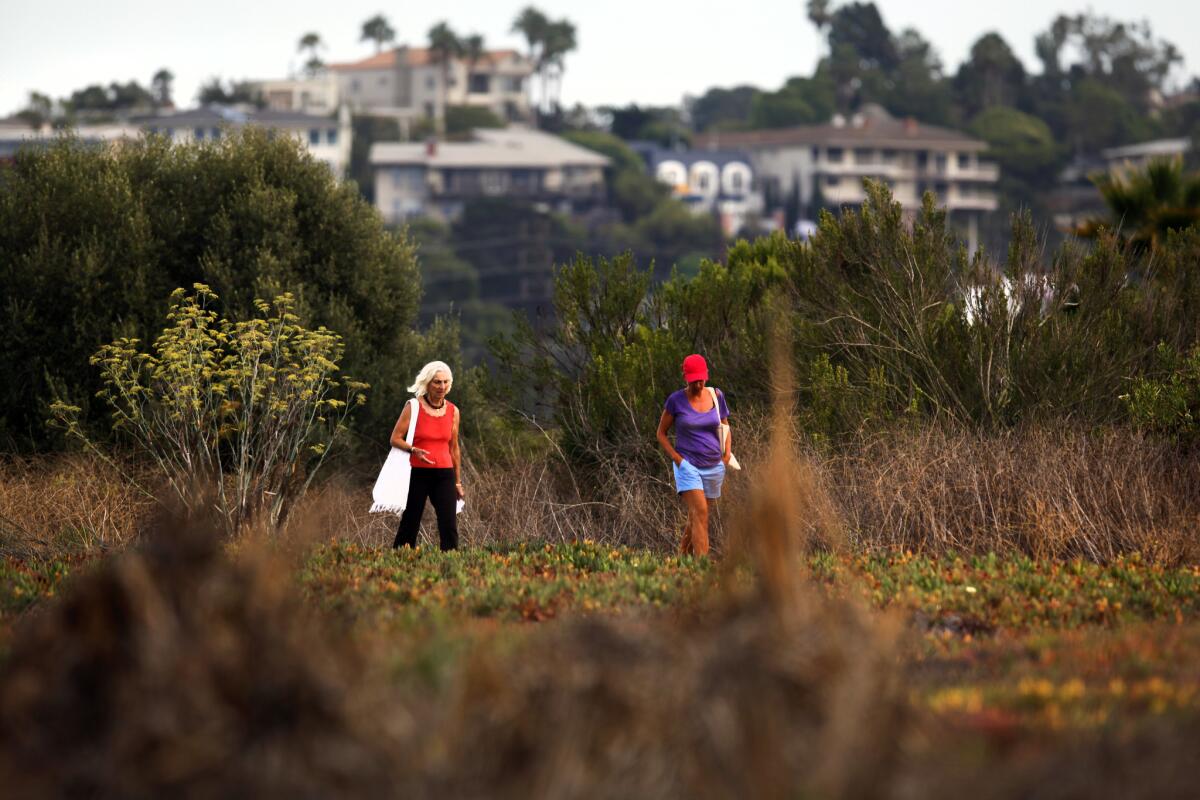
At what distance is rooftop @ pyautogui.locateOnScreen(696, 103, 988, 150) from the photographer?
136m

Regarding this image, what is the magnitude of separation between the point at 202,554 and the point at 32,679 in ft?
2.03

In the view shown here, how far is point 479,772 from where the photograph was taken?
4844mm

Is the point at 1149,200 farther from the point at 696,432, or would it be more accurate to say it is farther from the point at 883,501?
the point at 696,432

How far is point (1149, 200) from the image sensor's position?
949 inches

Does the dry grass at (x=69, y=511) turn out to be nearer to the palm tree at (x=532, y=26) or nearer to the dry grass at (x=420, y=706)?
the dry grass at (x=420, y=706)

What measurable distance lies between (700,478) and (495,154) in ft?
404

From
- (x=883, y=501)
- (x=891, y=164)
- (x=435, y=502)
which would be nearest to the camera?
(x=435, y=502)

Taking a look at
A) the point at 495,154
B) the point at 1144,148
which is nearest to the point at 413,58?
the point at 495,154

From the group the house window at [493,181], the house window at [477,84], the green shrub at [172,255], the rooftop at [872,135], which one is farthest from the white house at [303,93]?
the green shrub at [172,255]

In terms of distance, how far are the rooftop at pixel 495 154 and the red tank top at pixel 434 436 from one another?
118213mm

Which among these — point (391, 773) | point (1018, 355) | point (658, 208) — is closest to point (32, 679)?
point (391, 773)

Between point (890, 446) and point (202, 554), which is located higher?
point (202, 554)

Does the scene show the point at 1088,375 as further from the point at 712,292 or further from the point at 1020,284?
the point at 712,292

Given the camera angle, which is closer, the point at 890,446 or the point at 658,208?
the point at 890,446
